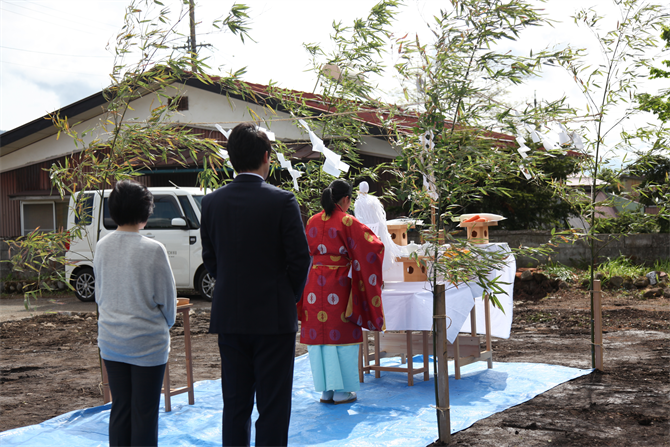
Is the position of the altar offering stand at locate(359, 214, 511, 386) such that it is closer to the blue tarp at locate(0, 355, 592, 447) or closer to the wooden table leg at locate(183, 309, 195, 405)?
the blue tarp at locate(0, 355, 592, 447)

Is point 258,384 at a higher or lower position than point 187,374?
higher

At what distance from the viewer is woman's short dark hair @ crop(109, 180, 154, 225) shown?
Result: 2662 mm

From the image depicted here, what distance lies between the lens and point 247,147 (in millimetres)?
2609

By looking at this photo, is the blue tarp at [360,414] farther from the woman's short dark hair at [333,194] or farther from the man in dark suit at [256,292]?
the woman's short dark hair at [333,194]

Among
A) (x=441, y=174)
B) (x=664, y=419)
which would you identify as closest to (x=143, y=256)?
(x=441, y=174)

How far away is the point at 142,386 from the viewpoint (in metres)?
2.59

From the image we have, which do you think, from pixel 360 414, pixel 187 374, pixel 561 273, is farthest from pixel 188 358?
pixel 561 273

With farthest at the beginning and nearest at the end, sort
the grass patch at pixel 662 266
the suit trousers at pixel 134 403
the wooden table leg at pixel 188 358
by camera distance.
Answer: the grass patch at pixel 662 266
the wooden table leg at pixel 188 358
the suit trousers at pixel 134 403

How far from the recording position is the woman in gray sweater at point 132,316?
2578 mm

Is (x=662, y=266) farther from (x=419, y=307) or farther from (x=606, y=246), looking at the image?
(x=419, y=307)

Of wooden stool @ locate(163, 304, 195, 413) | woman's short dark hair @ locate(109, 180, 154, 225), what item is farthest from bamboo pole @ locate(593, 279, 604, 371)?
woman's short dark hair @ locate(109, 180, 154, 225)

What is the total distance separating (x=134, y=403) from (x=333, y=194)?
2.21 m

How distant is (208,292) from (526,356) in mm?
5896

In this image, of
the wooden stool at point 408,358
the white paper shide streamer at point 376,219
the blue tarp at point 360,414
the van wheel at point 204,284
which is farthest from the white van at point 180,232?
the white paper shide streamer at point 376,219
